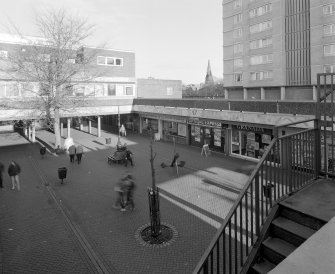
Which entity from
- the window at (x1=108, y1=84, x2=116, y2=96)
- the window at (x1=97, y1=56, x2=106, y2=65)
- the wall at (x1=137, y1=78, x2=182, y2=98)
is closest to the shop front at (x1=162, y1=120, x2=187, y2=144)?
the window at (x1=108, y1=84, x2=116, y2=96)

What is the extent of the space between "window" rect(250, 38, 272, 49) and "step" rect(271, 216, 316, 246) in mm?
49007

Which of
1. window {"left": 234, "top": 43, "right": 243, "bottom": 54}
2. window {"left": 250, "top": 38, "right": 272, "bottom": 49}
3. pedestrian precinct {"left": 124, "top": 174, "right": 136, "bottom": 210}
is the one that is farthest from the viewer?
window {"left": 234, "top": 43, "right": 243, "bottom": 54}

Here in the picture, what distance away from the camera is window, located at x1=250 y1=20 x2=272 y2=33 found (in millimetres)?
47369

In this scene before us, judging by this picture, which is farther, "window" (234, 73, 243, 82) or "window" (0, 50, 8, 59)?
"window" (234, 73, 243, 82)

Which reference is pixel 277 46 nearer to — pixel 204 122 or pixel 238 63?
pixel 238 63

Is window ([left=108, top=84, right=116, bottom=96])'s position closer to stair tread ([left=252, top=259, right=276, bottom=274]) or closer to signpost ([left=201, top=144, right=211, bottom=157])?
signpost ([left=201, top=144, right=211, bottom=157])

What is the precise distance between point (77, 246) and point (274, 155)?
7.40m

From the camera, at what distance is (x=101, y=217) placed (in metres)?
11.6

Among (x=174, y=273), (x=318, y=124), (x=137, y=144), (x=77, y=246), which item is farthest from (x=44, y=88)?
(x=318, y=124)

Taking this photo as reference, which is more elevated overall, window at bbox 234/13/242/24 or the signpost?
window at bbox 234/13/242/24

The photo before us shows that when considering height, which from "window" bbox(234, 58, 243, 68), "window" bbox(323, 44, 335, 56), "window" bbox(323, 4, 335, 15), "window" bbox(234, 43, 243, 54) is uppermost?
"window" bbox(323, 4, 335, 15)

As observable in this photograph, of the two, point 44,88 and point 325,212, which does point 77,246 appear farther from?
point 44,88

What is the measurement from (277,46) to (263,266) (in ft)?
160

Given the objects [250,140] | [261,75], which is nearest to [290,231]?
[250,140]
